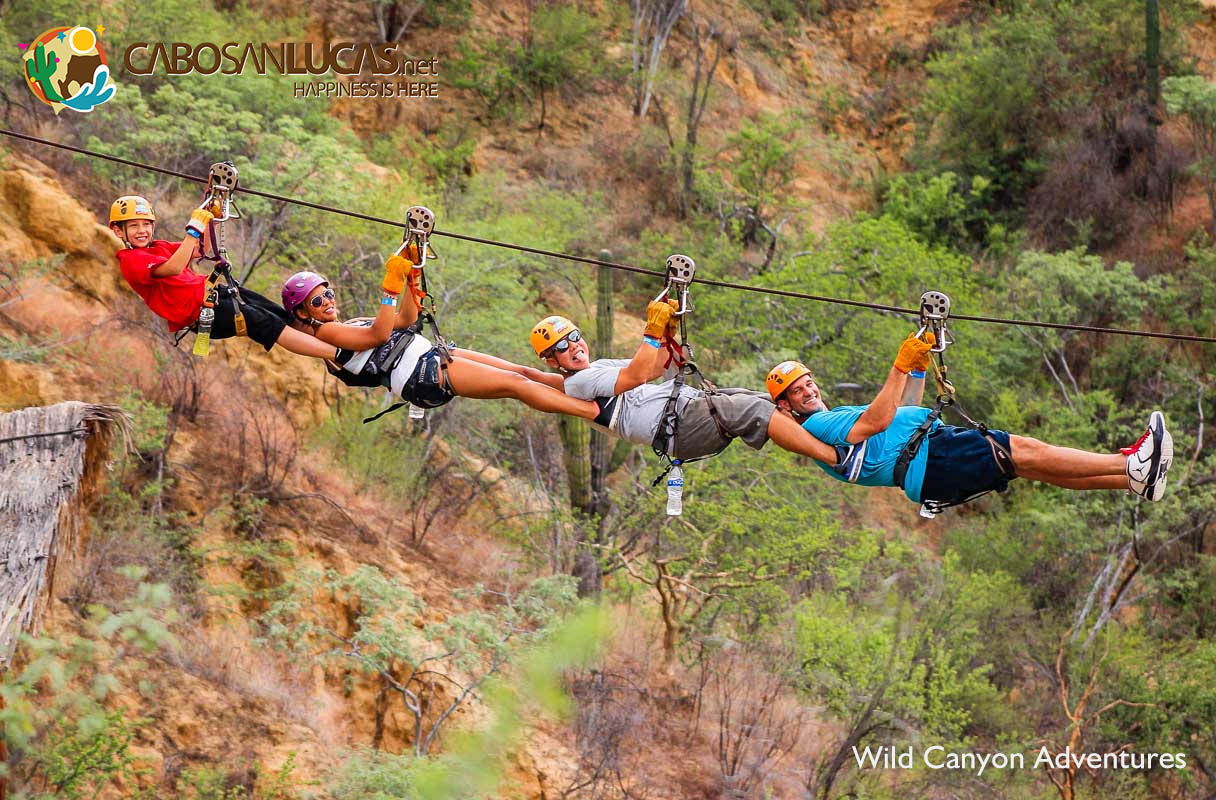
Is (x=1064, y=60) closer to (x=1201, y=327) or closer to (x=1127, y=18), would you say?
(x=1127, y=18)

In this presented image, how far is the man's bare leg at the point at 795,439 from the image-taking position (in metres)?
7.97

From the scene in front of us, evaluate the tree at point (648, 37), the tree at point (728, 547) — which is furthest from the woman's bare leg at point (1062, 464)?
the tree at point (648, 37)

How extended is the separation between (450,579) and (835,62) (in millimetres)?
21515

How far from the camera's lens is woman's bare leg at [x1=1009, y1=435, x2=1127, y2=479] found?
7.57m

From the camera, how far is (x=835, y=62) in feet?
110

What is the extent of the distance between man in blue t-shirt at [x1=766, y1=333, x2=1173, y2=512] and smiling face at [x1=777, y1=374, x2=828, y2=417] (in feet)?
0.88

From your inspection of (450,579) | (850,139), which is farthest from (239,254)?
(850,139)

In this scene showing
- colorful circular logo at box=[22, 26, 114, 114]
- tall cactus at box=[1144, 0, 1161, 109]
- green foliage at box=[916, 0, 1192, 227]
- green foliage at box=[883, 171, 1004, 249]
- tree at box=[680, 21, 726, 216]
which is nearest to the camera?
colorful circular logo at box=[22, 26, 114, 114]

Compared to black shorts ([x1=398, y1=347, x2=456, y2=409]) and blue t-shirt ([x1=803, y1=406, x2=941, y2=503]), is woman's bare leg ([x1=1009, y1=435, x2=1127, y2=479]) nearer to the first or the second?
blue t-shirt ([x1=803, y1=406, x2=941, y2=503])

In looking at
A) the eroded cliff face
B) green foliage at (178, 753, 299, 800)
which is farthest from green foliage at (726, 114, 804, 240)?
green foliage at (178, 753, 299, 800)

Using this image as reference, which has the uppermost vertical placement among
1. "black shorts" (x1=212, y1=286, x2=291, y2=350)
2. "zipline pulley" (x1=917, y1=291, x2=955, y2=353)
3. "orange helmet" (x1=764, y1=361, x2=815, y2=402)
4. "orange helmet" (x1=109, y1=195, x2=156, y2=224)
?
"orange helmet" (x1=109, y1=195, x2=156, y2=224)

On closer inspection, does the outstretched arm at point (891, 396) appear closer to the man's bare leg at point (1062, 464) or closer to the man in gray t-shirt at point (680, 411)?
the man in gray t-shirt at point (680, 411)

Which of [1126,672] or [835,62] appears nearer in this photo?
[1126,672]

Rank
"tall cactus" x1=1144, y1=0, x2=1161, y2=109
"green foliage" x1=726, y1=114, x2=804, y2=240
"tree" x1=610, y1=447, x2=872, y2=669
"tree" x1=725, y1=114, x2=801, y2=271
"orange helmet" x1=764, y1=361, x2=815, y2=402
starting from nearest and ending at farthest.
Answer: "orange helmet" x1=764, y1=361, x2=815, y2=402 < "tree" x1=610, y1=447, x2=872, y2=669 < "tree" x1=725, y1=114, x2=801, y2=271 < "green foliage" x1=726, y1=114, x2=804, y2=240 < "tall cactus" x1=1144, y1=0, x2=1161, y2=109
